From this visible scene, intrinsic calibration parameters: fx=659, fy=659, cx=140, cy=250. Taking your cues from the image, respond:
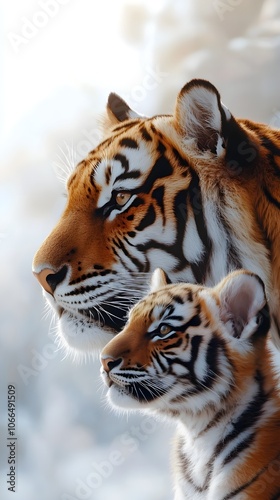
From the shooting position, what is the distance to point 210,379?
1.14m

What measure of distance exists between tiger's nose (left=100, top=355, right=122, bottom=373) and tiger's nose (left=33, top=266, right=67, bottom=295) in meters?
0.28

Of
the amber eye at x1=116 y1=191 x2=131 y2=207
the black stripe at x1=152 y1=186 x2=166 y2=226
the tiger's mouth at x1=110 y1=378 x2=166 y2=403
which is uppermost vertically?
the amber eye at x1=116 y1=191 x2=131 y2=207

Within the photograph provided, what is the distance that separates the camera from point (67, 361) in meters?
1.66

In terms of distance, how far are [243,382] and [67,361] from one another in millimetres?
648

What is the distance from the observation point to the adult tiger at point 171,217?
1.31 meters

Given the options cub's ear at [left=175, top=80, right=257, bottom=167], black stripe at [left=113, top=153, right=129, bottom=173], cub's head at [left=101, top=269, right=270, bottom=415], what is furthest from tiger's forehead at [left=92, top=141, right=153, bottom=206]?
cub's head at [left=101, top=269, right=270, bottom=415]

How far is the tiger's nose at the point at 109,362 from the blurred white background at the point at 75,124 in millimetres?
408

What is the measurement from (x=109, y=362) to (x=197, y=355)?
0.16m

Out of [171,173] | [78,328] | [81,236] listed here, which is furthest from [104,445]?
[171,173]

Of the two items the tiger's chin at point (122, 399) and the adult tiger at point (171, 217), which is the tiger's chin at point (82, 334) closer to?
the adult tiger at point (171, 217)

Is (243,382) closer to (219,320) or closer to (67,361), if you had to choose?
(219,320)

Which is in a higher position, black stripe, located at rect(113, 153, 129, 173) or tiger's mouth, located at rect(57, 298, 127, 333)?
black stripe, located at rect(113, 153, 129, 173)

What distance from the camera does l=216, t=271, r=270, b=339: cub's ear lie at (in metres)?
1.12

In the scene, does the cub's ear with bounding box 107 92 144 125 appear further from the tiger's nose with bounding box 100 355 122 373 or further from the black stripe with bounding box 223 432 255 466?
the black stripe with bounding box 223 432 255 466
